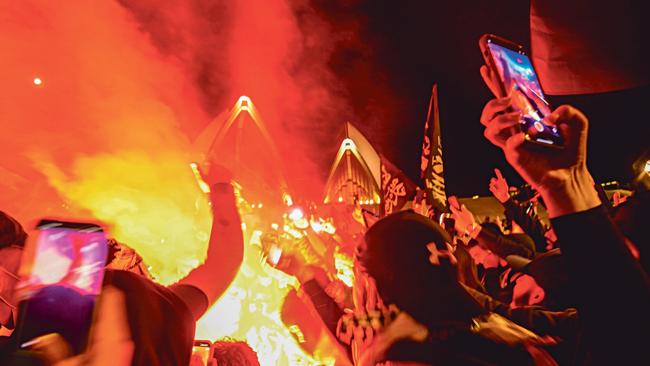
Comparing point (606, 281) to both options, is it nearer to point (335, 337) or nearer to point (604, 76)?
point (604, 76)

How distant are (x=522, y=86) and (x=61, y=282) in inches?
51.8

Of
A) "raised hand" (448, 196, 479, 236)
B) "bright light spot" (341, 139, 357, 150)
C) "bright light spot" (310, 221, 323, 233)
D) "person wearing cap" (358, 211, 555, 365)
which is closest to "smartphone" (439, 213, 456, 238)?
"raised hand" (448, 196, 479, 236)

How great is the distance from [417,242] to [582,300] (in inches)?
25.7

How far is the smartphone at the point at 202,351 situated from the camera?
2508 mm

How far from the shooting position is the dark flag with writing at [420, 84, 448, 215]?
489 centimetres

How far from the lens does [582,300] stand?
2.86ft

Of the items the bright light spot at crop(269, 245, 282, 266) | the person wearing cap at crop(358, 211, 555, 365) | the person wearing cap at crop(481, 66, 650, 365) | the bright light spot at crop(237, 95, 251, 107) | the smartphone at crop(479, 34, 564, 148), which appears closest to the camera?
the person wearing cap at crop(481, 66, 650, 365)

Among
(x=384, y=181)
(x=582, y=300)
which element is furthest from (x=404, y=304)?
(x=384, y=181)

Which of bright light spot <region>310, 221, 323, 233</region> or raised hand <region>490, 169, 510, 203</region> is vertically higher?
raised hand <region>490, 169, 510, 203</region>

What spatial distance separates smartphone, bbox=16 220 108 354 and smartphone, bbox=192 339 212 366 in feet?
4.82

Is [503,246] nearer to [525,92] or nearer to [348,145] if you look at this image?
[525,92]

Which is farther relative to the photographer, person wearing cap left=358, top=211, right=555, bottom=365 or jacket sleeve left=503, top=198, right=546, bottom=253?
jacket sleeve left=503, top=198, right=546, bottom=253

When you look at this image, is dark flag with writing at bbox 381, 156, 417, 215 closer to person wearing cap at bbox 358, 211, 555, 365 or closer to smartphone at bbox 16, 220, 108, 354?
Result: person wearing cap at bbox 358, 211, 555, 365

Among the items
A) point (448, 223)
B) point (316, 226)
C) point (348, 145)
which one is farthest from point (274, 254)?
point (348, 145)
